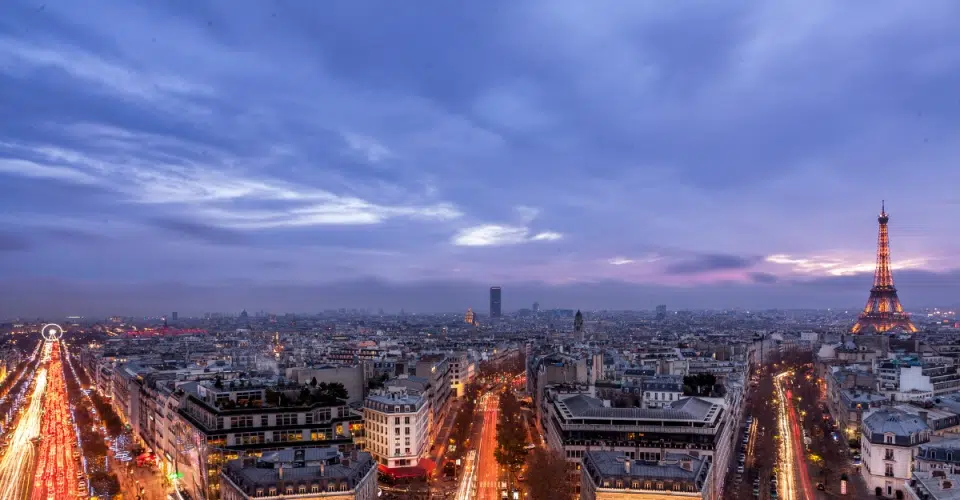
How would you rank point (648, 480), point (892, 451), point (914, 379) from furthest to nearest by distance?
1. point (914, 379)
2. point (892, 451)
3. point (648, 480)

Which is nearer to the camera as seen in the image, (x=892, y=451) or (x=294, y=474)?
(x=294, y=474)

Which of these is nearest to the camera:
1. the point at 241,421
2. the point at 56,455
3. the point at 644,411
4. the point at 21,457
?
the point at 241,421

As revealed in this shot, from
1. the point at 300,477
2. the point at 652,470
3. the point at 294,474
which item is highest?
the point at 652,470

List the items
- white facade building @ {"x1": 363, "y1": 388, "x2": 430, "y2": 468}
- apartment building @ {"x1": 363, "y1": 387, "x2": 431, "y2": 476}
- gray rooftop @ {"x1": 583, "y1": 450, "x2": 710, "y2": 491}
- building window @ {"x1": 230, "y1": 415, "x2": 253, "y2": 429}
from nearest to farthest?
gray rooftop @ {"x1": 583, "y1": 450, "x2": 710, "y2": 491}, building window @ {"x1": 230, "y1": 415, "x2": 253, "y2": 429}, apartment building @ {"x1": 363, "y1": 387, "x2": 431, "y2": 476}, white facade building @ {"x1": 363, "y1": 388, "x2": 430, "y2": 468}

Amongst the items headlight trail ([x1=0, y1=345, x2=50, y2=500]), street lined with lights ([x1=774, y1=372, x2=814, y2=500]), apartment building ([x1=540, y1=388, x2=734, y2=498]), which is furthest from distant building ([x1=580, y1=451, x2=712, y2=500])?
headlight trail ([x1=0, y1=345, x2=50, y2=500])

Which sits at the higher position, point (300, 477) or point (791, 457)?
point (300, 477)

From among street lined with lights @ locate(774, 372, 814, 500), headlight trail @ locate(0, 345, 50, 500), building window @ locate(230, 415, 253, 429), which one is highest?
building window @ locate(230, 415, 253, 429)

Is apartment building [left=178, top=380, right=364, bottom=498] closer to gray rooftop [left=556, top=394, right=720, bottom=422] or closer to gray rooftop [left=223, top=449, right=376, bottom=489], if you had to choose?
gray rooftop [left=223, top=449, right=376, bottom=489]

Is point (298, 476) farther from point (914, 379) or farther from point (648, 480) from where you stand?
point (914, 379)

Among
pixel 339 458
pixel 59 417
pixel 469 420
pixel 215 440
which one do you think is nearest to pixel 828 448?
pixel 469 420

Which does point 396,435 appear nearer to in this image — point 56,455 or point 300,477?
point 300,477

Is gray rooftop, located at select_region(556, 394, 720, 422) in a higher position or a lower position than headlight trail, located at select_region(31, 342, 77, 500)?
higher

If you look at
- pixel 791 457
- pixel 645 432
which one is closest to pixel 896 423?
pixel 791 457

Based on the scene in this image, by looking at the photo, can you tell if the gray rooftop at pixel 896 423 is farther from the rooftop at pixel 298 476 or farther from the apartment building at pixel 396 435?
the rooftop at pixel 298 476
